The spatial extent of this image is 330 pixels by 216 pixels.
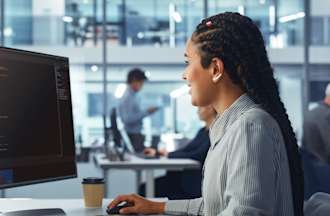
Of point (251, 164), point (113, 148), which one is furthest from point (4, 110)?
point (113, 148)

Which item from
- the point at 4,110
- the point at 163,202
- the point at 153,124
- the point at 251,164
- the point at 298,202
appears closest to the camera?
the point at 251,164

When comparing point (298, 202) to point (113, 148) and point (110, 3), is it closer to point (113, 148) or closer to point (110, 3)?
point (113, 148)

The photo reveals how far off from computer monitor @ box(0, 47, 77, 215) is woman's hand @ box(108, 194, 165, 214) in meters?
0.20

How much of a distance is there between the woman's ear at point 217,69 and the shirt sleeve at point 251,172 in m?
0.16

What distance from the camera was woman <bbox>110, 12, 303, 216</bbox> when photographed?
5.00ft

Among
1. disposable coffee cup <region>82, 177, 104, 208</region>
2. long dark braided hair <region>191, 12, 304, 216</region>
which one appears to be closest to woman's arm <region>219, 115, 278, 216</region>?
long dark braided hair <region>191, 12, 304, 216</region>

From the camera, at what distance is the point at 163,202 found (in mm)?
2090

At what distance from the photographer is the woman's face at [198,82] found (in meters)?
1.71

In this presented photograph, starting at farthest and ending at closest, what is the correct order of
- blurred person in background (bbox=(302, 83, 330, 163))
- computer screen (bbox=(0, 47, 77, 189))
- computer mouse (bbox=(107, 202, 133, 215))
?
blurred person in background (bbox=(302, 83, 330, 163))
computer mouse (bbox=(107, 202, 133, 215))
computer screen (bbox=(0, 47, 77, 189))

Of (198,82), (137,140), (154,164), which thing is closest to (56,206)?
(198,82)

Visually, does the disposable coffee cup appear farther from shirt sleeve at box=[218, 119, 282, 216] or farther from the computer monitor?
shirt sleeve at box=[218, 119, 282, 216]

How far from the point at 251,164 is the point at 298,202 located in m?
0.21

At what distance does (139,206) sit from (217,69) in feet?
1.88

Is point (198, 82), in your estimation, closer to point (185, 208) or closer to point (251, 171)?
point (251, 171)
